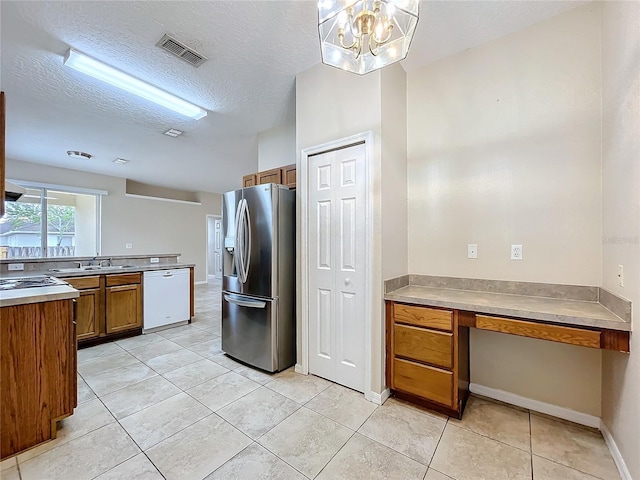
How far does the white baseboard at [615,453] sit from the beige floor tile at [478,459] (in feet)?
1.33

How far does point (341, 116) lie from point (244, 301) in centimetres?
195

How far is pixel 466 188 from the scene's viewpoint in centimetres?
234

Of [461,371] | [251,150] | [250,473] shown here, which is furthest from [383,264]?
[251,150]

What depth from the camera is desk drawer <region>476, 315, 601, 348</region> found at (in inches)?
60.4

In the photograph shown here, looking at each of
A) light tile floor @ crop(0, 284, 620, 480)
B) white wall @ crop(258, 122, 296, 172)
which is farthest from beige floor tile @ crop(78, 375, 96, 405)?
white wall @ crop(258, 122, 296, 172)

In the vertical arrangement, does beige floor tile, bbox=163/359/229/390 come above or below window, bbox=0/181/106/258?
below

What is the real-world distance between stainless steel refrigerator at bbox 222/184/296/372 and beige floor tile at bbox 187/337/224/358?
1.28 feet

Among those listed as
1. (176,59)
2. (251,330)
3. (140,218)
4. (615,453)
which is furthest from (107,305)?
(615,453)

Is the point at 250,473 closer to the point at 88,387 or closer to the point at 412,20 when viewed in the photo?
the point at 88,387

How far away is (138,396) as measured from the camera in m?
2.24

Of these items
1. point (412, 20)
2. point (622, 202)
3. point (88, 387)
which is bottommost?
point (88, 387)

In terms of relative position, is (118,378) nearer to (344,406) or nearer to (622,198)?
(344,406)

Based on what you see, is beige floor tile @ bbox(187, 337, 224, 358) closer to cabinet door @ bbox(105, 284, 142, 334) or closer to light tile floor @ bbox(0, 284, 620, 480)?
light tile floor @ bbox(0, 284, 620, 480)

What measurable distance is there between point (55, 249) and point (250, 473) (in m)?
6.60
